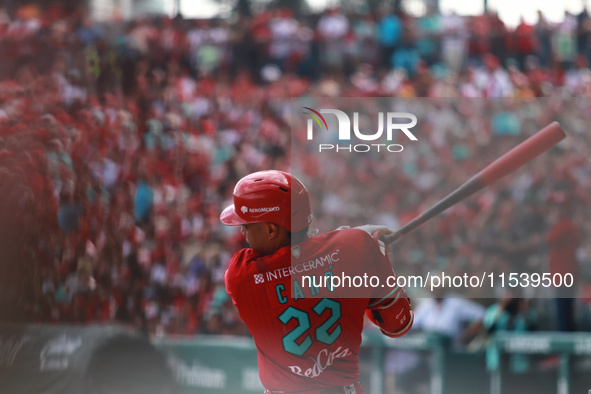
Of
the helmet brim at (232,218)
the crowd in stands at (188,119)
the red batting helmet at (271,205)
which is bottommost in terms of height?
the crowd in stands at (188,119)

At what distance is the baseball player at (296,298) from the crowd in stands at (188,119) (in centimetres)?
118

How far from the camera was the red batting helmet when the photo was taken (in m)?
1.67

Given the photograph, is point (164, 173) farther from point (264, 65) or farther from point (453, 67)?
point (453, 67)

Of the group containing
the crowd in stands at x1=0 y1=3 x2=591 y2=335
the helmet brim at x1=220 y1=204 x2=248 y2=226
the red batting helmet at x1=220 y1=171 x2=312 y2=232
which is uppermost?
the red batting helmet at x1=220 y1=171 x2=312 y2=232

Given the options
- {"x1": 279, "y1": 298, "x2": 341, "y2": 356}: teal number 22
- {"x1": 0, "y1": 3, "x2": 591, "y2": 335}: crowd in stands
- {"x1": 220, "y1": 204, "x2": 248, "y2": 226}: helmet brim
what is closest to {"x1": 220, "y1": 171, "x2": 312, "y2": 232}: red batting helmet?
{"x1": 220, "y1": 204, "x2": 248, "y2": 226}: helmet brim

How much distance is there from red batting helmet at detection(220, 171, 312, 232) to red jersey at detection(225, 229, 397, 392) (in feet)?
0.25

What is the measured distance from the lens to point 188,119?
4266 millimetres

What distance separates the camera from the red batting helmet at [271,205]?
1.67m

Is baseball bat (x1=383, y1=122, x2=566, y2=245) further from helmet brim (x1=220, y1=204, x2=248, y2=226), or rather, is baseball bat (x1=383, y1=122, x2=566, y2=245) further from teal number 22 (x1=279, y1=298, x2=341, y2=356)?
helmet brim (x1=220, y1=204, x2=248, y2=226)

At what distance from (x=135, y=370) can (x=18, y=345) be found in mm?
509

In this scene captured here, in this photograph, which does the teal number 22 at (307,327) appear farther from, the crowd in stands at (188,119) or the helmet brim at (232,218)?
the crowd in stands at (188,119)

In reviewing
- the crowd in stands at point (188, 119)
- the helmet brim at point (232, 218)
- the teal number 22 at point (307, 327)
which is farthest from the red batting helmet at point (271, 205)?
the crowd in stands at point (188, 119)

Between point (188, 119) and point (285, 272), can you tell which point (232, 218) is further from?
point (188, 119)

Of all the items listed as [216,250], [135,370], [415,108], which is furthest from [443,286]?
[216,250]
